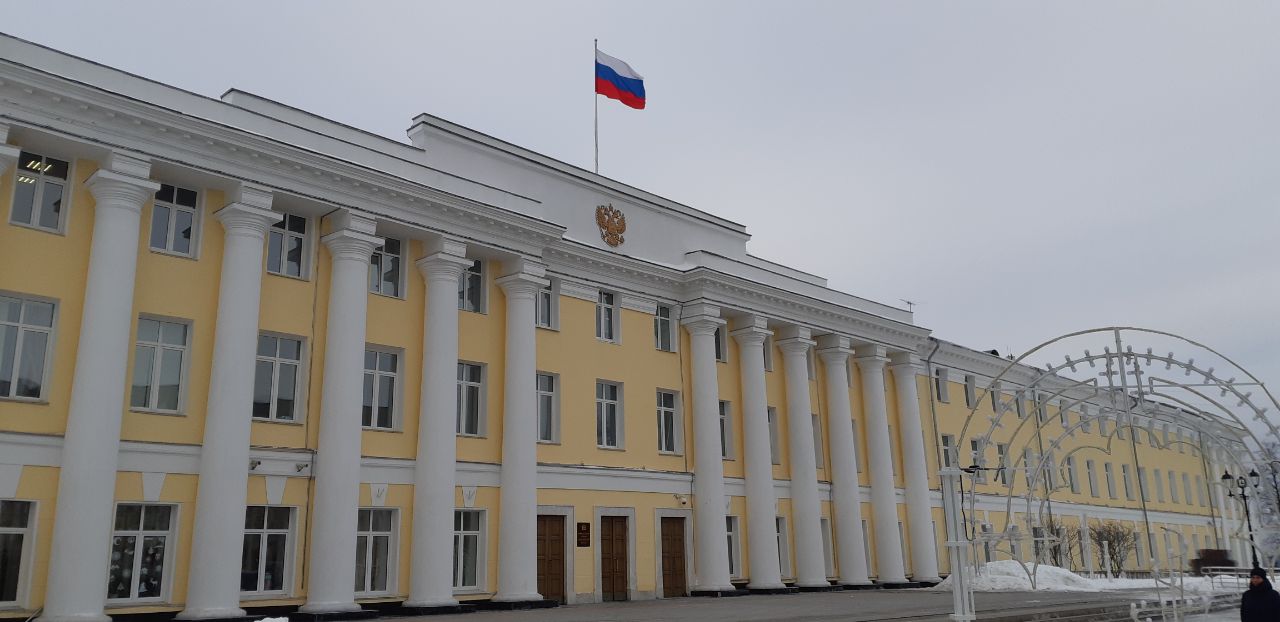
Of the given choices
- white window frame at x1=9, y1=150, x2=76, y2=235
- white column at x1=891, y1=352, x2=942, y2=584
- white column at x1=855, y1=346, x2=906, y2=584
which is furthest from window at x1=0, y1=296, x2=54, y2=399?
white column at x1=891, y1=352, x2=942, y2=584

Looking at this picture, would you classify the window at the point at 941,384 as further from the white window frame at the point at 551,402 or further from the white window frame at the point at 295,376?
the white window frame at the point at 295,376

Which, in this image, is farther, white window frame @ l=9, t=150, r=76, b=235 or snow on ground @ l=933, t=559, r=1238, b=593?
snow on ground @ l=933, t=559, r=1238, b=593

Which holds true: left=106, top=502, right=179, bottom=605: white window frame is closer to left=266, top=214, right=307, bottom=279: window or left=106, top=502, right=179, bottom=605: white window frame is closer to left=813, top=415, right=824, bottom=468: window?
left=266, top=214, right=307, bottom=279: window

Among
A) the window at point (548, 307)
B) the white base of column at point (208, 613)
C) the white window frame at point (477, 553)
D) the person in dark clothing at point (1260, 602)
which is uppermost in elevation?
the window at point (548, 307)

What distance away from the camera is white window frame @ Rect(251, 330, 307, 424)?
59.0 feet

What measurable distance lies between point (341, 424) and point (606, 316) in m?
8.60

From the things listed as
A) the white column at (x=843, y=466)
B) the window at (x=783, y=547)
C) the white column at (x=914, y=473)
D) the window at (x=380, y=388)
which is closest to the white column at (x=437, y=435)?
the window at (x=380, y=388)

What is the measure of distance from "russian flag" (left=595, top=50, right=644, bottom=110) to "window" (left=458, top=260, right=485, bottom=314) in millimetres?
6656

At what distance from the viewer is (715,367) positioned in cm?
2620

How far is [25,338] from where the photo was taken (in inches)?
607

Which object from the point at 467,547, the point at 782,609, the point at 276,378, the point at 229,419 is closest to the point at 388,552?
the point at 467,547

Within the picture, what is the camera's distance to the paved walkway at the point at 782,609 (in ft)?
54.7

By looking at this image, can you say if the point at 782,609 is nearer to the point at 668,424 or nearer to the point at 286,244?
the point at 668,424

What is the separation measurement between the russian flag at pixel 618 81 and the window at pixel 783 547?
40.5 ft
